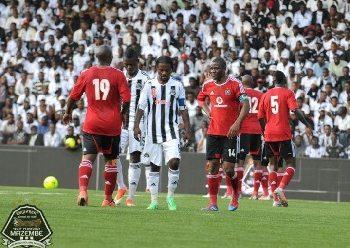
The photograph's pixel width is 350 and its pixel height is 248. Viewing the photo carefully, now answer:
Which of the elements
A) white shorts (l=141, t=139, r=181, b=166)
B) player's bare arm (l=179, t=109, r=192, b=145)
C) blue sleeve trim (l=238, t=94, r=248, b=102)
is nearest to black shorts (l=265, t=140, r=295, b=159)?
blue sleeve trim (l=238, t=94, r=248, b=102)

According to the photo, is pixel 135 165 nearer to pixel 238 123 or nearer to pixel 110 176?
pixel 110 176

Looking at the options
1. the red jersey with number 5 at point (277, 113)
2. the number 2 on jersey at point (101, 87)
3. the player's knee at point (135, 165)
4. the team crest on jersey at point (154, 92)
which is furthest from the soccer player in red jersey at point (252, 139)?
the number 2 on jersey at point (101, 87)

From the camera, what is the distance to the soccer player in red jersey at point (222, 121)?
16.0m

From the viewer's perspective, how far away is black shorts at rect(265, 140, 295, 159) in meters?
19.3

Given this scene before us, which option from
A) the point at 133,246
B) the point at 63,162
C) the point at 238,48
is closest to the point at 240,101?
the point at 133,246

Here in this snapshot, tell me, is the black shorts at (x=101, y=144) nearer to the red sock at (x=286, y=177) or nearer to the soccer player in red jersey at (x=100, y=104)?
the soccer player in red jersey at (x=100, y=104)

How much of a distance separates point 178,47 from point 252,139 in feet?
32.7

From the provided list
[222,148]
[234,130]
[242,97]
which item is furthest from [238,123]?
[222,148]

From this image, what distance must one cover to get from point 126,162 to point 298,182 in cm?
466

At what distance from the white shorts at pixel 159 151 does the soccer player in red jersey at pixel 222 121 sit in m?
0.64

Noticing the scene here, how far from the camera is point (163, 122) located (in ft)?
52.0

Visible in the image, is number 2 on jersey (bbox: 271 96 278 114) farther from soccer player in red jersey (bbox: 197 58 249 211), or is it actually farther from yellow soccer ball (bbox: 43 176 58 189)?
yellow soccer ball (bbox: 43 176 58 189)

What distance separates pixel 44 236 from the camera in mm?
9633

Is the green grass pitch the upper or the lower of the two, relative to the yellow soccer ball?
upper
